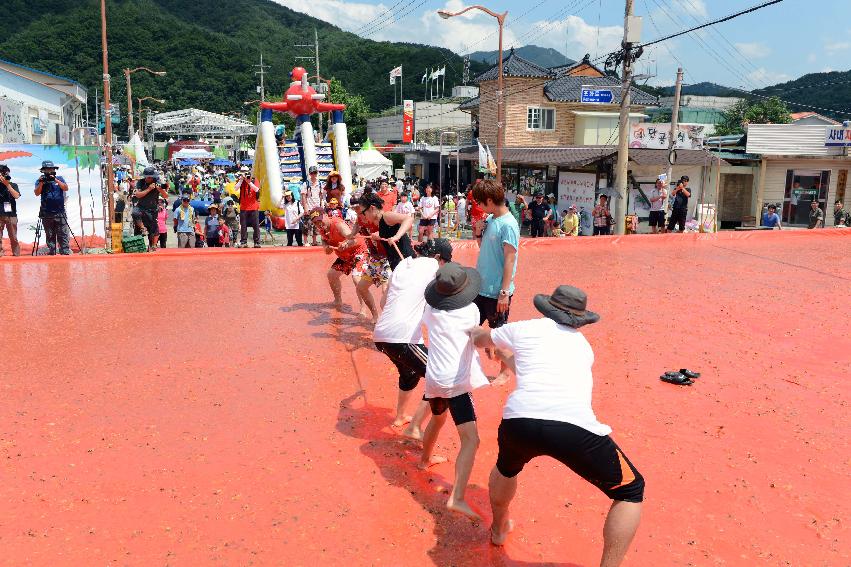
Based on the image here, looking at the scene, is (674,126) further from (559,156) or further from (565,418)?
(565,418)

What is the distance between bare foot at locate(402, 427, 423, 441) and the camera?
5195mm

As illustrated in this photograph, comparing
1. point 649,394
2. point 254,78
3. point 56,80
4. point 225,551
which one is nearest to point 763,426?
point 649,394

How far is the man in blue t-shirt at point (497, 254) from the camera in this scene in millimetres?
5637

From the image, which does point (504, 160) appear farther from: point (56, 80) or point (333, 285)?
point (56, 80)

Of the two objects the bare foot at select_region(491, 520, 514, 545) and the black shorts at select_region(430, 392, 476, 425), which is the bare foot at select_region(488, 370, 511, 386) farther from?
the bare foot at select_region(491, 520, 514, 545)

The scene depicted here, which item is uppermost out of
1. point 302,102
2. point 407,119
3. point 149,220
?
point 407,119

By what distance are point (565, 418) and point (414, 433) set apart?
2.17 m

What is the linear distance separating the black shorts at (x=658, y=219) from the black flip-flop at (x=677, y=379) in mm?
12859

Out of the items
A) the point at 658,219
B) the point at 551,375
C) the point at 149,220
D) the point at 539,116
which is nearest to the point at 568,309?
the point at 551,375

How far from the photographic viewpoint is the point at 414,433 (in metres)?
5.20

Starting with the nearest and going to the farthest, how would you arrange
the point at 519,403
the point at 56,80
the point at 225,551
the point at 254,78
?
1. the point at 519,403
2. the point at 225,551
3. the point at 56,80
4. the point at 254,78

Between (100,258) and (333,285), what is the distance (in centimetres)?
663

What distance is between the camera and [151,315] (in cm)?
899

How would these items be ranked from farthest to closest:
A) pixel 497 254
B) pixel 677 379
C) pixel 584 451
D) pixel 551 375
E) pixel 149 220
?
1. pixel 149 220
2. pixel 677 379
3. pixel 497 254
4. pixel 551 375
5. pixel 584 451
